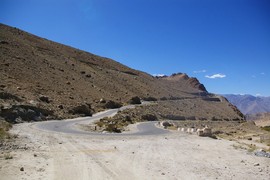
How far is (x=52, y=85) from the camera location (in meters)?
66.6

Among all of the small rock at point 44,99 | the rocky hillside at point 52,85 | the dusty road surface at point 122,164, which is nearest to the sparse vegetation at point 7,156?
the dusty road surface at point 122,164

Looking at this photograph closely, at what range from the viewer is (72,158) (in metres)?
17.4

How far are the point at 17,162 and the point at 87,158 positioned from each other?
3.88 meters

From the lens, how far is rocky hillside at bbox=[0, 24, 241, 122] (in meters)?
45.3

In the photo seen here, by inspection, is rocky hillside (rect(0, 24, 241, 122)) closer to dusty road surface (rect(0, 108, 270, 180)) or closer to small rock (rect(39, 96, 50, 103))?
small rock (rect(39, 96, 50, 103))

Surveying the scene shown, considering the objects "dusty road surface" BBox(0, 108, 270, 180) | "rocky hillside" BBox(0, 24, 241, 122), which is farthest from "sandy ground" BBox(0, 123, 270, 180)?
"rocky hillside" BBox(0, 24, 241, 122)

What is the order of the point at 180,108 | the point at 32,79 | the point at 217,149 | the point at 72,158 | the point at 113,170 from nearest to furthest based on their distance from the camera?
the point at 113,170 < the point at 72,158 < the point at 217,149 < the point at 32,79 < the point at 180,108

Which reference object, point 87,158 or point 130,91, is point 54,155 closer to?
point 87,158

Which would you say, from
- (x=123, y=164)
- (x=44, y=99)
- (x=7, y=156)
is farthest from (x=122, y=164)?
(x=44, y=99)

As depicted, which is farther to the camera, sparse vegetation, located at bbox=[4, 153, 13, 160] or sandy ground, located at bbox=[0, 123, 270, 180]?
sparse vegetation, located at bbox=[4, 153, 13, 160]

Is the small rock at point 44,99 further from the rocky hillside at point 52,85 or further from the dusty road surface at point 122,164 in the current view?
the dusty road surface at point 122,164

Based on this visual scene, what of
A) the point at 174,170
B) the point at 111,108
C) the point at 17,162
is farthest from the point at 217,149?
the point at 111,108

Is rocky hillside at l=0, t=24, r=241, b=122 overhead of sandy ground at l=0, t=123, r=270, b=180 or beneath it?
overhead

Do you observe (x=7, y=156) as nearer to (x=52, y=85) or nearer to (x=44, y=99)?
(x=44, y=99)
